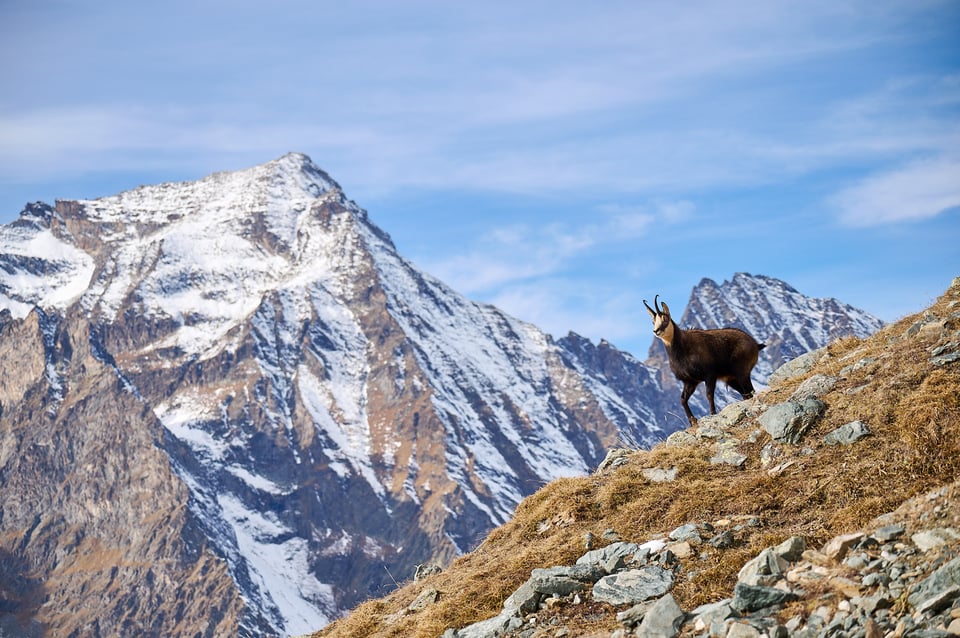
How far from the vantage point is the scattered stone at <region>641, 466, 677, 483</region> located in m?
18.2

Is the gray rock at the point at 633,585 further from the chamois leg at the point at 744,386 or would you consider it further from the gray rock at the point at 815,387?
the chamois leg at the point at 744,386

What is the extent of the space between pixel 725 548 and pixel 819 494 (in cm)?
181

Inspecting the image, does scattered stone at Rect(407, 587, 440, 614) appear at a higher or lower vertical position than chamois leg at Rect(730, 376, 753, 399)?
lower

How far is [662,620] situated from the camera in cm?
1323

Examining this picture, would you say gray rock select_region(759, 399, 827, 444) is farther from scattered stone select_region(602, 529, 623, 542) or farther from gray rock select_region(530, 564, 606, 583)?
gray rock select_region(530, 564, 606, 583)

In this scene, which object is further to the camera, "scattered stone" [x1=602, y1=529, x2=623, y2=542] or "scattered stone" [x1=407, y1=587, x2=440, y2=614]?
"scattered stone" [x1=407, y1=587, x2=440, y2=614]

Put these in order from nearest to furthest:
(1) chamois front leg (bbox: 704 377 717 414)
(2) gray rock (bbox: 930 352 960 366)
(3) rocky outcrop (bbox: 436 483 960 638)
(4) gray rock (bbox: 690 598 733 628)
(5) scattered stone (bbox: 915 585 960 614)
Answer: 1. (5) scattered stone (bbox: 915 585 960 614)
2. (3) rocky outcrop (bbox: 436 483 960 638)
3. (4) gray rock (bbox: 690 598 733 628)
4. (2) gray rock (bbox: 930 352 960 366)
5. (1) chamois front leg (bbox: 704 377 717 414)

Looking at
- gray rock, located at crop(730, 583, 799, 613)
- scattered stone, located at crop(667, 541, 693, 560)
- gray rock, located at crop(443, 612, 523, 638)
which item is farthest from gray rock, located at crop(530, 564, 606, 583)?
gray rock, located at crop(730, 583, 799, 613)

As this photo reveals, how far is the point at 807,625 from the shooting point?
1179cm

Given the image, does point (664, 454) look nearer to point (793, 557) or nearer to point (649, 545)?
point (649, 545)

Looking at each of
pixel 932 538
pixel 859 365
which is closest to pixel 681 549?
pixel 932 538

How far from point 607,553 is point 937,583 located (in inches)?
224

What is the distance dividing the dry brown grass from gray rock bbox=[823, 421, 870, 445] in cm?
15

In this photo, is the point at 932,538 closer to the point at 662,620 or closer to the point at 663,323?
the point at 662,620
